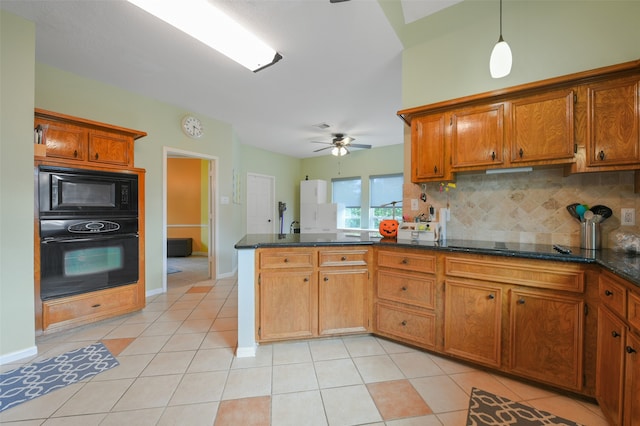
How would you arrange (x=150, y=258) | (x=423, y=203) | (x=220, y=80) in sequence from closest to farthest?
(x=423, y=203) < (x=220, y=80) < (x=150, y=258)

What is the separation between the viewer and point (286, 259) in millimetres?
2148

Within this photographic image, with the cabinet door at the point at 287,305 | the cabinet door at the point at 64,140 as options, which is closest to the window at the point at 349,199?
the cabinet door at the point at 287,305

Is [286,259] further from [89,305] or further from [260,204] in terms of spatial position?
[260,204]

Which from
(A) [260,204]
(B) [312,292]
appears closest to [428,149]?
(B) [312,292]

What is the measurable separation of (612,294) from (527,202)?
1.03 meters

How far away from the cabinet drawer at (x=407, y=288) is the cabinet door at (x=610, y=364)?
2.95 feet

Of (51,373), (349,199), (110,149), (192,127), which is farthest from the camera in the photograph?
(349,199)

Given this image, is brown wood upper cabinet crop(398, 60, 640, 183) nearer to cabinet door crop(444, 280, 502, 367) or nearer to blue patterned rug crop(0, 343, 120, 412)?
cabinet door crop(444, 280, 502, 367)

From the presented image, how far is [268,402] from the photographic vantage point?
1539mm

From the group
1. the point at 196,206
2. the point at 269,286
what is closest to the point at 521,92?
the point at 269,286

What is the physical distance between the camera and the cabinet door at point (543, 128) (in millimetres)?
1798

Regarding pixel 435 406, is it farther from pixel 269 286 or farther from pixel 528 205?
pixel 528 205

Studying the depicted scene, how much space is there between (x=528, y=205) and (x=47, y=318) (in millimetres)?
4256

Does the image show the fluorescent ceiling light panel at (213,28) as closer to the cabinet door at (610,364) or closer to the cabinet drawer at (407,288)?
the cabinet drawer at (407,288)
